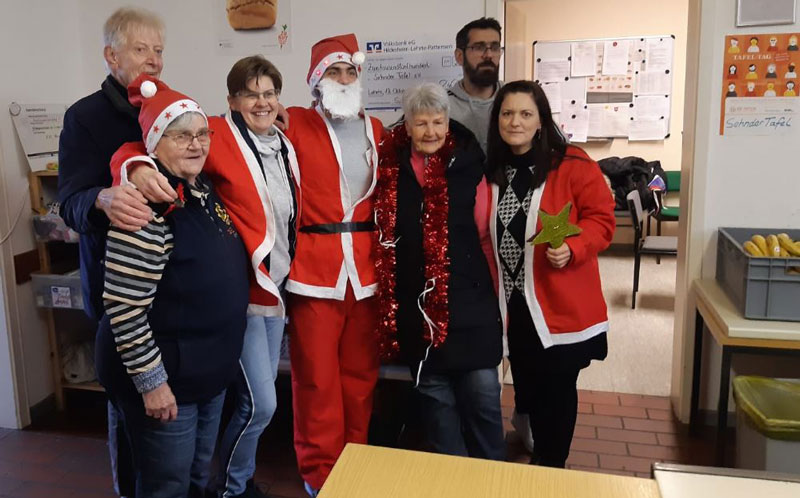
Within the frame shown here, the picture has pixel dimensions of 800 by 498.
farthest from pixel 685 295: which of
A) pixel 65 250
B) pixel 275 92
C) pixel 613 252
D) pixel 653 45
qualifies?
pixel 653 45

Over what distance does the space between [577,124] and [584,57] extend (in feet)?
2.24

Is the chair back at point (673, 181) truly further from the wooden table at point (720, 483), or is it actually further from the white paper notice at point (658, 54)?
the wooden table at point (720, 483)

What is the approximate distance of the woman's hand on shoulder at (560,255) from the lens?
2.05 meters

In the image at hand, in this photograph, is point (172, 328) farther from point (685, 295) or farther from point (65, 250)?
point (685, 295)

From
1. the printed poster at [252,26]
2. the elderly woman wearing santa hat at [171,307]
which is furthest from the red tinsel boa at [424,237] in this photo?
the printed poster at [252,26]

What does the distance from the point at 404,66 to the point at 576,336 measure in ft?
5.35

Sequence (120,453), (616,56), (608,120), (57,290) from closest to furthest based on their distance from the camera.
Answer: (120,453), (57,290), (616,56), (608,120)

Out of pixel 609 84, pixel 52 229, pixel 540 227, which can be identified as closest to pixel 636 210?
pixel 609 84

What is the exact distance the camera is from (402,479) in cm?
125

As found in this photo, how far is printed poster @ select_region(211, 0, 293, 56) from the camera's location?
3232mm

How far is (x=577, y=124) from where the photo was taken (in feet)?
22.2

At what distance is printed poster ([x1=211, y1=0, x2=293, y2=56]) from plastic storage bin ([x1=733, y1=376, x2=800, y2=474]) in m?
2.57

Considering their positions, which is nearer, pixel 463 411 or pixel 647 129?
pixel 463 411

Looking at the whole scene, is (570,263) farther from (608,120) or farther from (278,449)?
(608,120)
